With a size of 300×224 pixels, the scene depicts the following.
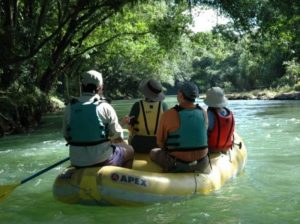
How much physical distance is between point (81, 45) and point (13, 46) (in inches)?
313

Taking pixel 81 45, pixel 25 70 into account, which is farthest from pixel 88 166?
pixel 81 45

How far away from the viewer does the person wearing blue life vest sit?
514 cm

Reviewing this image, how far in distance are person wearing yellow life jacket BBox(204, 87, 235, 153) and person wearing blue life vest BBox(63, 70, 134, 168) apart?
1.52 meters

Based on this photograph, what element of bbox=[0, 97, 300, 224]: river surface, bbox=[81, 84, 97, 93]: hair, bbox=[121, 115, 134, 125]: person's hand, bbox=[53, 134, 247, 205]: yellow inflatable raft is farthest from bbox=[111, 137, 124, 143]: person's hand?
bbox=[0, 97, 300, 224]: river surface

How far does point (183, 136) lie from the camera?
562cm

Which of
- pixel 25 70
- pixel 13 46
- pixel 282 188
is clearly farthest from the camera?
pixel 25 70

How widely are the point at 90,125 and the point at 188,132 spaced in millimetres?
1168

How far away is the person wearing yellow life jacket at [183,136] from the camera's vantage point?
219 inches

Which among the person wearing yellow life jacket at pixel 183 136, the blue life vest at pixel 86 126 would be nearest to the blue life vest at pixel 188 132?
the person wearing yellow life jacket at pixel 183 136

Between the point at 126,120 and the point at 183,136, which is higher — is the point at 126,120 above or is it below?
above

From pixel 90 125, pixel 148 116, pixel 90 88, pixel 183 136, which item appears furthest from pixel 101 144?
pixel 148 116

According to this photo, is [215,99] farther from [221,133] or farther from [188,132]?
[188,132]

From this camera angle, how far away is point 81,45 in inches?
816

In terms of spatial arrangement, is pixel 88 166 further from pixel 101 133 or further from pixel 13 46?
pixel 13 46
